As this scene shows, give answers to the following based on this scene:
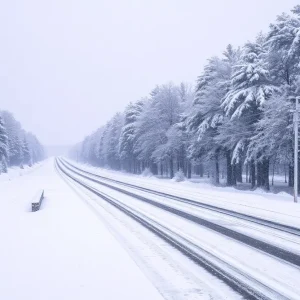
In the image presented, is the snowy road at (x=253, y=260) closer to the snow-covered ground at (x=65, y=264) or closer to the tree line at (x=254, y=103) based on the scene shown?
the snow-covered ground at (x=65, y=264)

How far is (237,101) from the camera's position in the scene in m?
27.7

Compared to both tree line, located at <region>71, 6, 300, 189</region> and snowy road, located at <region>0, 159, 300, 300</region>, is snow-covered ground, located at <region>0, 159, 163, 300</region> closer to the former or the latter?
snowy road, located at <region>0, 159, 300, 300</region>

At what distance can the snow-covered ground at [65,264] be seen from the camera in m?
5.77

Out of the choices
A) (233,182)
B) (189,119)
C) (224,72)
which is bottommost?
(233,182)

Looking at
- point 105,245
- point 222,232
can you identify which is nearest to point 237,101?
point 222,232

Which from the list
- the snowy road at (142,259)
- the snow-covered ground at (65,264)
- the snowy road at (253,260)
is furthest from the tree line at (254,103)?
the snow-covered ground at (65,264)

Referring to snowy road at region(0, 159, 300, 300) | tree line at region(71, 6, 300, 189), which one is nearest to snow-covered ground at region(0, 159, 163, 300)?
snowy road at region(0, 159, 300, 300)

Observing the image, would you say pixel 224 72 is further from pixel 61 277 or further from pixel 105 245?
pixel 61 277

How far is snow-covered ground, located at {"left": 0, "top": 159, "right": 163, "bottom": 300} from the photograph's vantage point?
5.77 metres

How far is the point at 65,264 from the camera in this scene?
24.3ft

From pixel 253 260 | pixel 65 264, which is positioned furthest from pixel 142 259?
pixel 253 260

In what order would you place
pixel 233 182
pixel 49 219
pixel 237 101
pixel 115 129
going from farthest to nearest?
1. pixel 115 129
2. pixel 233 182
3. pixel 237 101
4. pixel 49 219

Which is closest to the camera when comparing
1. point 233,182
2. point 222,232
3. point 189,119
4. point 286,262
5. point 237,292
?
point 237,292

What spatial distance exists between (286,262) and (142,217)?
726cm
